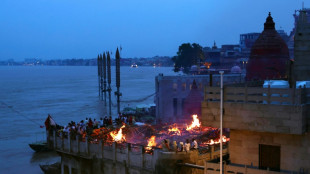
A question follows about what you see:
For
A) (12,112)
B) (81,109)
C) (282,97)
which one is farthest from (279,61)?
(12,112)

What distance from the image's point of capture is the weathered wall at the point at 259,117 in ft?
36.8

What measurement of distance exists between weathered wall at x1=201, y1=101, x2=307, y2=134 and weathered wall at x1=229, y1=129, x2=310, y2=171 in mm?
630

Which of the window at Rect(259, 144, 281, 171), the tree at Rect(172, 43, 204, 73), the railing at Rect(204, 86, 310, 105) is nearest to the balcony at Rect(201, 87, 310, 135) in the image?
the railing at Rect(204, 86, 310, 105)

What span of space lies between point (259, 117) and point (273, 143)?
43.6 inches

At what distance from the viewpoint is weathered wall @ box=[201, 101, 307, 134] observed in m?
11.2

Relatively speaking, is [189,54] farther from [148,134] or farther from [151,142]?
[151,142]

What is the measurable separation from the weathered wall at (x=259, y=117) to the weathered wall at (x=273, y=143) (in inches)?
24.8

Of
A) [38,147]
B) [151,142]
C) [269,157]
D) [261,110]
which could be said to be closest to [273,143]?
[269,157]

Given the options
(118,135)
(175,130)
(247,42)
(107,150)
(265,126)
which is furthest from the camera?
(247,42)

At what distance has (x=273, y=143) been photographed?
12.2m

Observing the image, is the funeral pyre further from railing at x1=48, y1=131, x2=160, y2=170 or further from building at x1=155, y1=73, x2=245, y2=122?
building at x1=155, y1=73, x2=245, y2=122

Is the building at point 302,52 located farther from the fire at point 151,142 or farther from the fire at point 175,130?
the fire at point 175,130

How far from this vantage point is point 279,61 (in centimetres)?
3061

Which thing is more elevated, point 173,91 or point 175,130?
point 173,91
